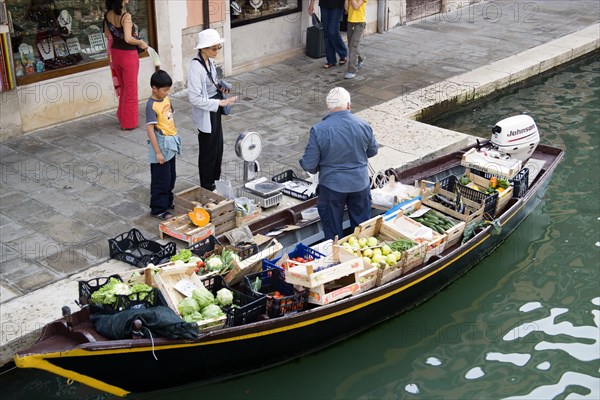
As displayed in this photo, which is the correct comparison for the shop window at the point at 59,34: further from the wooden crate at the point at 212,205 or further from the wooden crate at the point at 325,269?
the wooden crate at the point at 325,269

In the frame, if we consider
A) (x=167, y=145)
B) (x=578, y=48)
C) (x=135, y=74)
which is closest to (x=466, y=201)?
(x=167, y=145)

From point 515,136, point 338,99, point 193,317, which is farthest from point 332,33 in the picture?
point 193,317

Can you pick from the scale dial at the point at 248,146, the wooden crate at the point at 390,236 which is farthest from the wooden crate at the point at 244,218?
A: the wooden crate at the point at 390,236

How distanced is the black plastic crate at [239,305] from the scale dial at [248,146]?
2.13 meters

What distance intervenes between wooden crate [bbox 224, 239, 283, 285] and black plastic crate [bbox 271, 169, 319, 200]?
1885 millimetres

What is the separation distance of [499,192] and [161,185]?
337 centimetres

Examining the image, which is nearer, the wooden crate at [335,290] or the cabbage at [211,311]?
the cabbage at [211,311]

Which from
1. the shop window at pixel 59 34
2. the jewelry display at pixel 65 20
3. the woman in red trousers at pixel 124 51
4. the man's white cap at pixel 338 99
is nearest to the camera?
the man's white cap at pixel 338 99

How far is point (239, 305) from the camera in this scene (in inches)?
270

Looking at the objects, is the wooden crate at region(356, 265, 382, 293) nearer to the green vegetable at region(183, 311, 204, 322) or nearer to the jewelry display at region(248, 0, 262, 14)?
the green vegetable at region(183, 311, 204, 322)

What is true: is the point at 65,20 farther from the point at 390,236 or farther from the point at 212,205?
the point at 390,236

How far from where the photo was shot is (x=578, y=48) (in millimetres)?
15656

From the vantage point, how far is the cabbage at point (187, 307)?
6.51m

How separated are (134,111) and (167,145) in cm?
268
